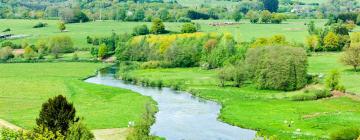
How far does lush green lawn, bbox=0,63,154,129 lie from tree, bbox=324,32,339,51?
4914 cm

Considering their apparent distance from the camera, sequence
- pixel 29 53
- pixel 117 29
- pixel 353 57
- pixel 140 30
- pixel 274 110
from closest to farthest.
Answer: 1. pixel 274 110
2. pixel 353 57
3. pixel 29 53
4. pixel 140 30
5. pixel 117 29

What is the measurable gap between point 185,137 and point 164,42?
70.8 metres

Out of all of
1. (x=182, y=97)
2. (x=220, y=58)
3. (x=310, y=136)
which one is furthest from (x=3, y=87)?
(x=310, y=136)

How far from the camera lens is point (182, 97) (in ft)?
301

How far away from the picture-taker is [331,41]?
13725 cm

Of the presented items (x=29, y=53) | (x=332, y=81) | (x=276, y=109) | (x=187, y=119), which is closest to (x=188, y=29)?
(x=29, y=53)

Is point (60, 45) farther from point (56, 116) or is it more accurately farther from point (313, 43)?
point (56, 116)

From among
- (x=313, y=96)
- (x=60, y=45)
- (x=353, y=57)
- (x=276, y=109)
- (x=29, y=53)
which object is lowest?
(x=29, y=53)

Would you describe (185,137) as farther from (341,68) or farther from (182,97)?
(341,68)

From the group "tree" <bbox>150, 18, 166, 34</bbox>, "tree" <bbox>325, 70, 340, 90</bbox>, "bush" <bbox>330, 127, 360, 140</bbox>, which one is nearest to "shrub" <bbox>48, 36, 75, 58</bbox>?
"tree" <bbox>150, 18, 166, 34</bbox>

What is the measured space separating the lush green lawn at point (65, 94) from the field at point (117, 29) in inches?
1527

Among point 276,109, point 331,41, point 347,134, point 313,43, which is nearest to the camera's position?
point 347,134

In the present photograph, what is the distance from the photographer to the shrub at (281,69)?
9575 centimetres

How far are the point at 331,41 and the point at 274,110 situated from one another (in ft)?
202
